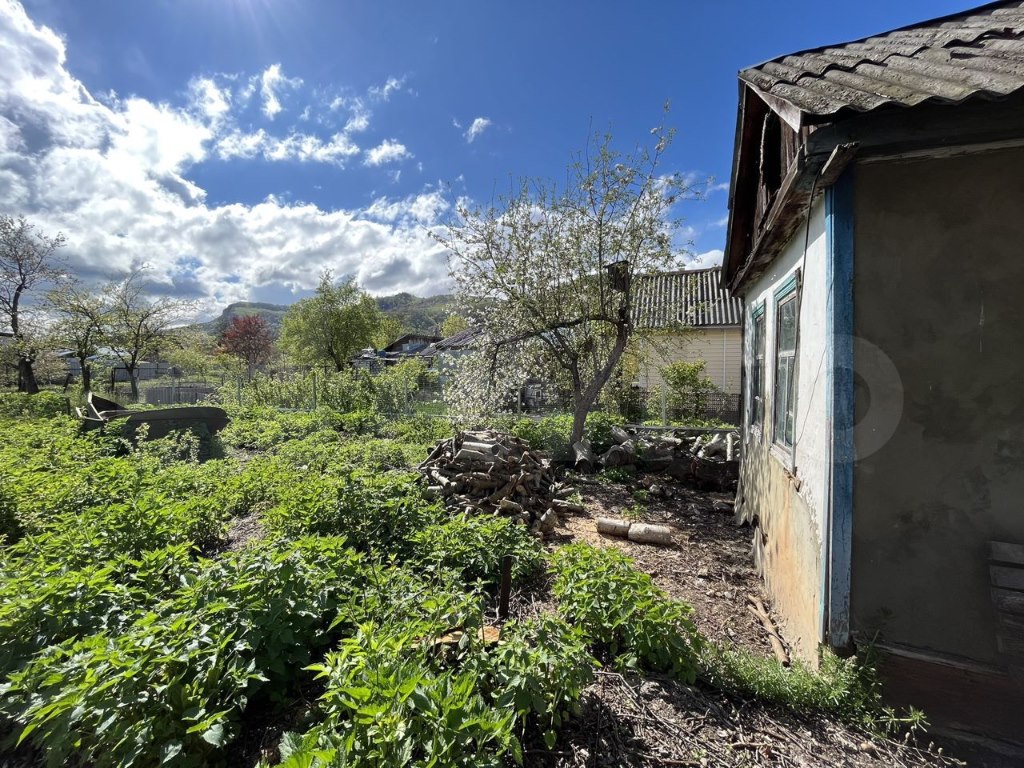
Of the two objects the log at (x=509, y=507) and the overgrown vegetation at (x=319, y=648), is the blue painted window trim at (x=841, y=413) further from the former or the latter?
the log at (x=509, y=507)

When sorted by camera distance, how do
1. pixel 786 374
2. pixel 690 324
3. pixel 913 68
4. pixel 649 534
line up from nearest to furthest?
1. pixel 913 68
2. pixel 786 374
3. pixel 649 534
4. pixel 690 324

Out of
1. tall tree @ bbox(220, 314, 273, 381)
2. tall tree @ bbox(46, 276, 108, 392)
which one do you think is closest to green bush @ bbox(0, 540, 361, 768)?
tall tree @ bbox(46, 276, 108, 392)

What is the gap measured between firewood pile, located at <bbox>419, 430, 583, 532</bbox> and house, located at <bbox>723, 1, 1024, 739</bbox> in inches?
147

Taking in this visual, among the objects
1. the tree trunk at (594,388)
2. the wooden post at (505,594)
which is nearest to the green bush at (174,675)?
the wooden post at (505,594)

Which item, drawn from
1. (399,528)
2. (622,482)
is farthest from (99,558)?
(622,482)

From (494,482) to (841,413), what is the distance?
441 cm

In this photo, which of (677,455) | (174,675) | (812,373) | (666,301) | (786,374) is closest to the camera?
(174,675)

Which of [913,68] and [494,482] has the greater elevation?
[913,68]

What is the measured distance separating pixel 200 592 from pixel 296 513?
1843mm

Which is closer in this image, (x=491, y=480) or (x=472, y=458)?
(x=491, y=480)

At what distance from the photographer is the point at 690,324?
11000 millimetres

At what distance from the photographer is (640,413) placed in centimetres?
1355

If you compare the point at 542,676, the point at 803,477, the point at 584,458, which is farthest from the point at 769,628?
the point at 584,458

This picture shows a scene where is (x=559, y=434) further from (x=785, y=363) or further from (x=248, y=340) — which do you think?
(x=248, y=340)
